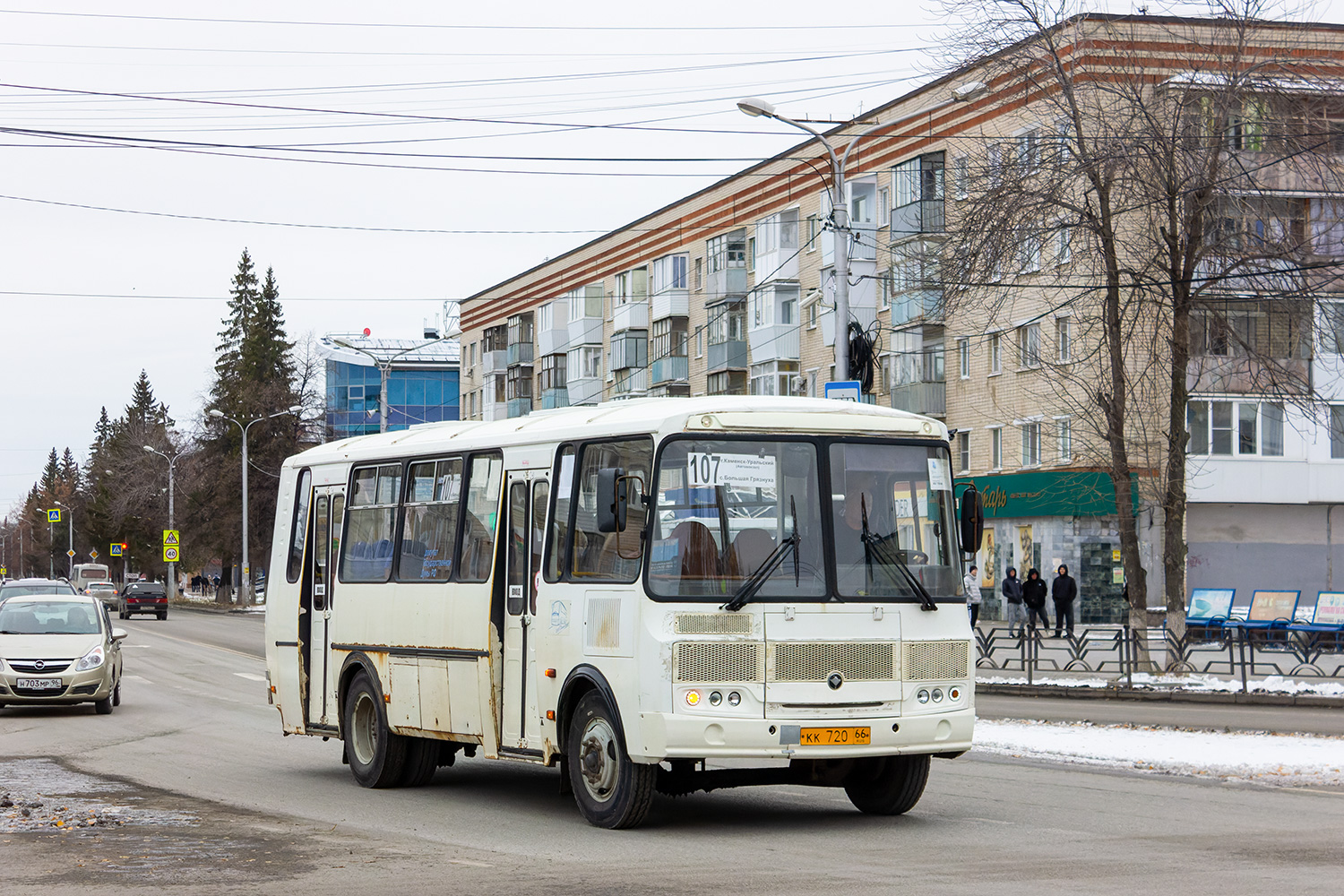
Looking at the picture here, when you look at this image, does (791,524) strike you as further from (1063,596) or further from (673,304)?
(673,304)

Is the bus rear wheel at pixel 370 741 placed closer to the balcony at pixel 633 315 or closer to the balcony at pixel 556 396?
the balcony at pixel 633 315

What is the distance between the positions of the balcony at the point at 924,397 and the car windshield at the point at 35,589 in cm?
2553

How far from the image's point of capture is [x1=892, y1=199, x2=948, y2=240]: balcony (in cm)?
4878

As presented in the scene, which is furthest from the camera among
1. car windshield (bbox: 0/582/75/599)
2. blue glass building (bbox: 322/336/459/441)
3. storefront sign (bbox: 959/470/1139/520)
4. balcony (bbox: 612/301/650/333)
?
blue glass building (bbox: 322/336/459/441)

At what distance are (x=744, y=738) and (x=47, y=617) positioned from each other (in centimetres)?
1496

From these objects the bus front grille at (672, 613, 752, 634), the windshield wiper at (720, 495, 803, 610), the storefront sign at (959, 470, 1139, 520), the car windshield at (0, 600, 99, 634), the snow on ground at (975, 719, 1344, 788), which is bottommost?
the snow on ground at (975, 719, 1344, 788)

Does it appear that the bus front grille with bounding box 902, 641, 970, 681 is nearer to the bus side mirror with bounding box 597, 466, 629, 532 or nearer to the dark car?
the bus side mirror with bounding box 597, 466, 629, 532

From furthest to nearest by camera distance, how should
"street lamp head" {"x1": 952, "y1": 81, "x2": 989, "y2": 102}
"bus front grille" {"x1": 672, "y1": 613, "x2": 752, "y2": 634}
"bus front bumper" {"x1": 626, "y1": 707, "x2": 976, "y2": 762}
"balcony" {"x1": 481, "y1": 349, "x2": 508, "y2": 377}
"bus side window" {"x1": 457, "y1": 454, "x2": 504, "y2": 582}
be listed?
"balcony" {"x1": 481, "y1": 349, "x2": 508, "y2": 377}, "street lamp head" {"x1": 952, "y1": 81, "x2": 989, "y2": 102}, "bus side window" {"x1": 457, "y1": 454, "x2": 504, "y2": 582}, "bus front grille" {"x1": 672, "y1": 613, "x2": 752, "y2": 634}, "bus front bumper" {"x1": 626, "y1": 707, "x2": 976, "y2": 762}

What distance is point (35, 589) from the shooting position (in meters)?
35.5

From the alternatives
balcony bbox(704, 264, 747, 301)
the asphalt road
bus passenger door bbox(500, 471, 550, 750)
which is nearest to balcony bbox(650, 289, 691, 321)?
balcony bbox(704, 264, 747, 301)

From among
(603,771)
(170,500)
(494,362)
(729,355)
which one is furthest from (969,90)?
(170,500)

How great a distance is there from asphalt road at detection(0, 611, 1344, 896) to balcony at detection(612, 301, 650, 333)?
56.9m

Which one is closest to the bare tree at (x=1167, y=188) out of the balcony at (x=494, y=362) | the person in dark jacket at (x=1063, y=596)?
the person in dark jacket at (x=1063, y=596)

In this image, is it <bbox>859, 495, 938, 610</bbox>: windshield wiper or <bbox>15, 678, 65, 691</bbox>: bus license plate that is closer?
<bbox>859, 495, 938, 610</bbox>: windshield wiper
